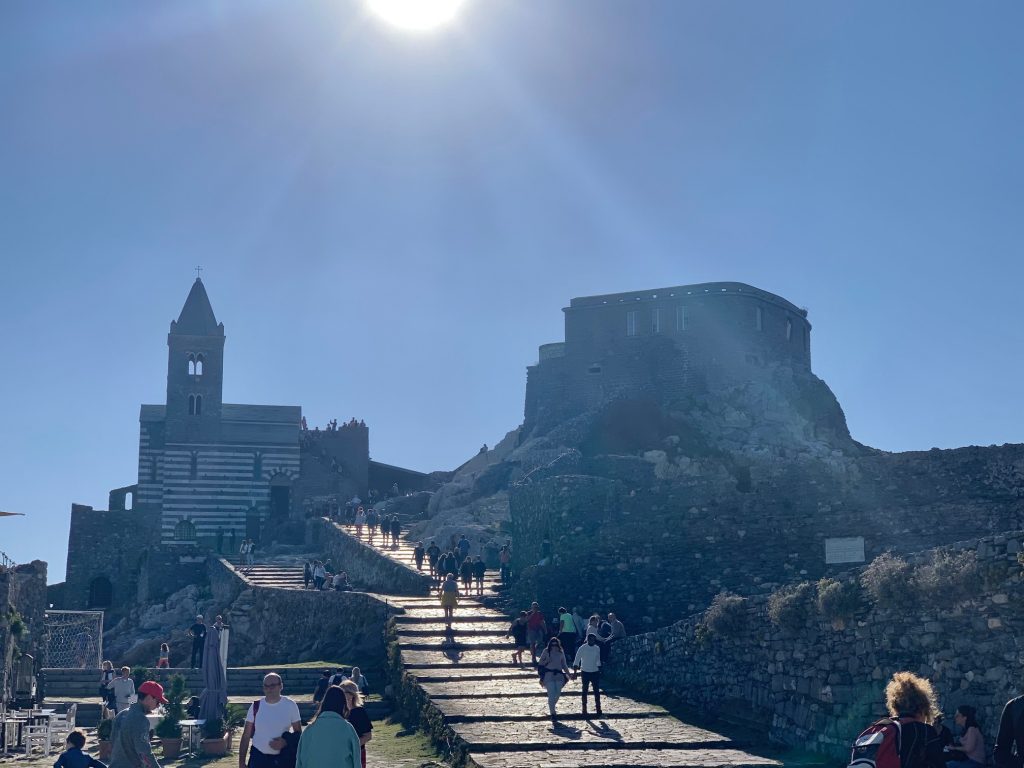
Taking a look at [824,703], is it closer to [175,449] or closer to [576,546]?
[576,546]

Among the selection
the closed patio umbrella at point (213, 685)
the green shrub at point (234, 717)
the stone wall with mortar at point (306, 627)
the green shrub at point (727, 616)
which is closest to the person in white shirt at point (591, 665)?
the green shrub at point (727, 616)

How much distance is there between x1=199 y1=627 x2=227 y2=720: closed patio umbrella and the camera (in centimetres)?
1754

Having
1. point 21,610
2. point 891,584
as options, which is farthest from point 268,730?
point 21,610

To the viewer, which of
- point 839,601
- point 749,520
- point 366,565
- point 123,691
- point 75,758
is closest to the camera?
point 75,758

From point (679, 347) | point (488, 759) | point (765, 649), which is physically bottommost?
point (488, 759)

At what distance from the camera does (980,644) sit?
11.0 meters

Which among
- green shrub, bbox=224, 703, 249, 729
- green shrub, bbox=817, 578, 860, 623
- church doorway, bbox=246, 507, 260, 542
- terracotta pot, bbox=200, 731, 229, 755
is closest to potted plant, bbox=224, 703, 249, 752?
green shrub, bbox=224, 703, 249, 729

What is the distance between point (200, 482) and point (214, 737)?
42917 millimetres

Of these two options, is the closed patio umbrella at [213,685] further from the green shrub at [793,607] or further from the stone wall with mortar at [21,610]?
the green shrub at [793,607]

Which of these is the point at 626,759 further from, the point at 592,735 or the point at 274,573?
the point at 274,573

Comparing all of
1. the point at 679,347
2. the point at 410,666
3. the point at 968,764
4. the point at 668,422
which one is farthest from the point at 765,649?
the point at 679,347

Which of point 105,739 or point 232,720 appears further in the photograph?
point 232,720

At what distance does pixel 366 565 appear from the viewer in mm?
36875

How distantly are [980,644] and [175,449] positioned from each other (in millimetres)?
52231
